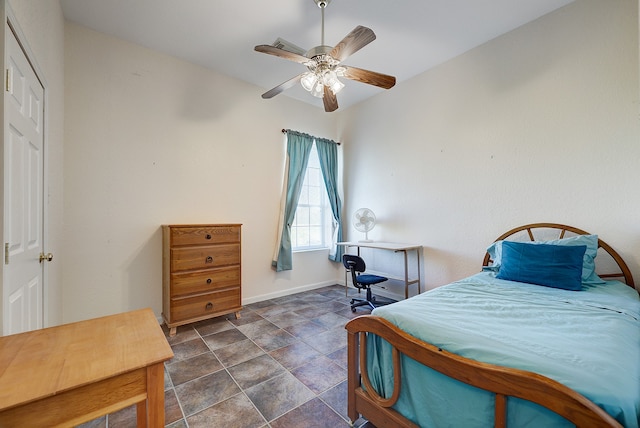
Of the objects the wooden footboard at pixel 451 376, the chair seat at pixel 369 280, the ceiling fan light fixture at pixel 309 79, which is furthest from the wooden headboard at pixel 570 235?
the ceiling fan light fixture at pixel 309 79

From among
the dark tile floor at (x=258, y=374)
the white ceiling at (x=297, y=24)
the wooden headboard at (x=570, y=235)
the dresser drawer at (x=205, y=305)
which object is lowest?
the dark tile floor at (x=258, y=374)

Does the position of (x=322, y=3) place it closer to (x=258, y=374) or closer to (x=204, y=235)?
(x=204, y=235)

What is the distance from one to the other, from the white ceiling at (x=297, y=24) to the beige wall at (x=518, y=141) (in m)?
0.34

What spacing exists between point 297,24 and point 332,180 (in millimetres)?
2230

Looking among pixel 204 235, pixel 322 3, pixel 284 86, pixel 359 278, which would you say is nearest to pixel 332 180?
pixel 359 278

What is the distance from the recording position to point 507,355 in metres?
1.02

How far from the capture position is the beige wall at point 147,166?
2459mm

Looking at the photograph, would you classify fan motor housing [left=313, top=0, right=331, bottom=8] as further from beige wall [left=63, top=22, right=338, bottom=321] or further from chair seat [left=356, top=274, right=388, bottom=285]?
chair seat [left=356, top=274, right=388, bottom=285]

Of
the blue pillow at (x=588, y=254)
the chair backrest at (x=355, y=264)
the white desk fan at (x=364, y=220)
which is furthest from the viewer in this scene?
the white desk fan at (x=364, y=220)

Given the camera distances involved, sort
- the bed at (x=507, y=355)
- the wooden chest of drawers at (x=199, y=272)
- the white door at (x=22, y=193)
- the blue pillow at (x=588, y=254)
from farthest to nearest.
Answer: the wooden chest of drawers at (x=199, y=272)
the blue pillow at (x=588, y=254)
the white door at (x=22, y=193)
the bed at (x=507, y=355)

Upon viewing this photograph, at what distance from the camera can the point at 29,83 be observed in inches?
58.4

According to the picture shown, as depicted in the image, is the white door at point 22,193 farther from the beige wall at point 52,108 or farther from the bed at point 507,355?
the bed at point 507,355

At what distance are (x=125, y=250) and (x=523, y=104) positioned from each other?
13.9ft

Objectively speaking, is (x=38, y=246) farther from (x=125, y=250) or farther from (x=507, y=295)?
(x=507, y=295)
